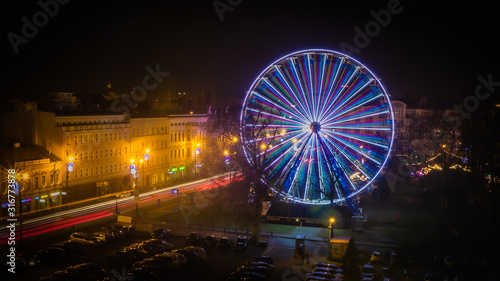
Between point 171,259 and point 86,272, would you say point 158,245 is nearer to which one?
point 171,259

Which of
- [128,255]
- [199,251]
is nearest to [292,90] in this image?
[199,251]

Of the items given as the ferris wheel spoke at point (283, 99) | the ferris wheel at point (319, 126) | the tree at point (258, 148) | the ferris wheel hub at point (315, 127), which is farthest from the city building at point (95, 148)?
the ferris wheel hub at point (315, 127)

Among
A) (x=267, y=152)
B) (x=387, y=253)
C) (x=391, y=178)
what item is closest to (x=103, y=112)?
(x=267, y=152)

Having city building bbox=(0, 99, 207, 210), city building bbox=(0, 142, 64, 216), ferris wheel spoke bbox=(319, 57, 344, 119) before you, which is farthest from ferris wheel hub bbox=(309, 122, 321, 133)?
city building bbox=(0, 142, 64, 216)

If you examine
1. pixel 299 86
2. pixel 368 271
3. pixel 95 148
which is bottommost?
pixel 368 271

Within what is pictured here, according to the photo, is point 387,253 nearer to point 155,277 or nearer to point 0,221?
point 155,277

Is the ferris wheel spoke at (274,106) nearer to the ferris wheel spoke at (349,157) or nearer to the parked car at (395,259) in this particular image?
the ferris wheel spoke at (349,157)

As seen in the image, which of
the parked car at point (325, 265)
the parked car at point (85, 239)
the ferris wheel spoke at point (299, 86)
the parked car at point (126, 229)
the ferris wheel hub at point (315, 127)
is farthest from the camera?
the ferris wheel spoke at point (299, 86)

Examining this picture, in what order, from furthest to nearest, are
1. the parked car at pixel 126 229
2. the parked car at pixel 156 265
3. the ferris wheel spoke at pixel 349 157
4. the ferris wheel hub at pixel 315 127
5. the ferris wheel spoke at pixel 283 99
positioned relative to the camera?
the ferris wheel spoke at pixel 283 99, the ferris wheel hub at pixel 315 127, the parked car at pixel 126 229, the ferris wheel spoke at pixel 349 157, the parked car at pixel 156 265
